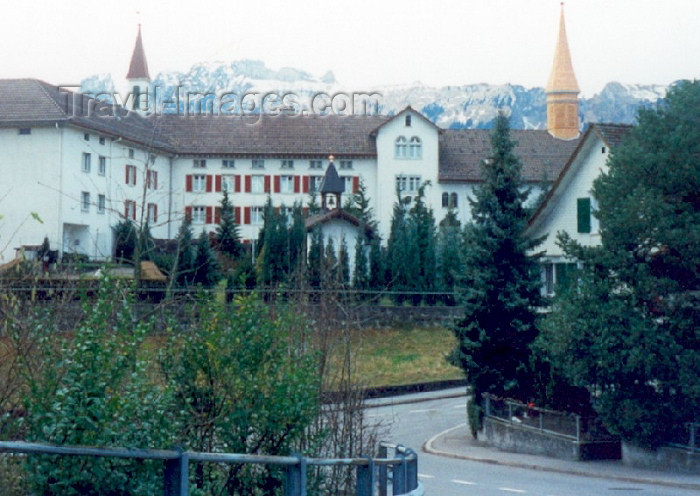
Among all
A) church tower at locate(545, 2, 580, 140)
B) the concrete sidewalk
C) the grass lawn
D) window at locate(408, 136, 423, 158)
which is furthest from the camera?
church tower at locate(545, 2, 580, 140)

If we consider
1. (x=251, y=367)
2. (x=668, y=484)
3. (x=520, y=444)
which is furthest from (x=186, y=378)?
(x=520, y=444)

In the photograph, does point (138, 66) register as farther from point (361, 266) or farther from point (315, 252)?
point (315, 252)

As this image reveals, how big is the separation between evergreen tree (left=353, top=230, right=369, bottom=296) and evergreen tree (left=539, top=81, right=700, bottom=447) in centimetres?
2774

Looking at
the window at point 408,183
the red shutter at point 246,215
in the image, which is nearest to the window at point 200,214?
the red shutter at point 246,215

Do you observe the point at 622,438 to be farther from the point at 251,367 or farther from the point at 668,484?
the point at 251,367

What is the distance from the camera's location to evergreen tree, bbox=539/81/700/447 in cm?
2539

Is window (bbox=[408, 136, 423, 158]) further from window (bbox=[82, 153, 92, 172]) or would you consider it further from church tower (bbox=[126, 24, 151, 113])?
church tower (bbox=[126, 24, 151, 113])

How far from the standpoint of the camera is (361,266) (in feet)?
182

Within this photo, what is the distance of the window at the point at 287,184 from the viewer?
278ft

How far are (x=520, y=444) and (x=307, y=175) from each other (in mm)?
56041

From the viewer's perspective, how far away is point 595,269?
89.7ft

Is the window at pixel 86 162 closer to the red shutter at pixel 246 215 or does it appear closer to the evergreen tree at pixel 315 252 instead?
the red shutter at pixel 246 215

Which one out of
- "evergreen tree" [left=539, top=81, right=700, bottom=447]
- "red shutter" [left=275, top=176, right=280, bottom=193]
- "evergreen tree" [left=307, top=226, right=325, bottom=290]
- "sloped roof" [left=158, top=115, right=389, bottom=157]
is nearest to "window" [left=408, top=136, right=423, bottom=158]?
"sloped roof" [left=158, top=115, right=389, bottom=157]

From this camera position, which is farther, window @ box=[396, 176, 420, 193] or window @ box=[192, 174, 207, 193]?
window @ box=[192, 174, 207, 193]
